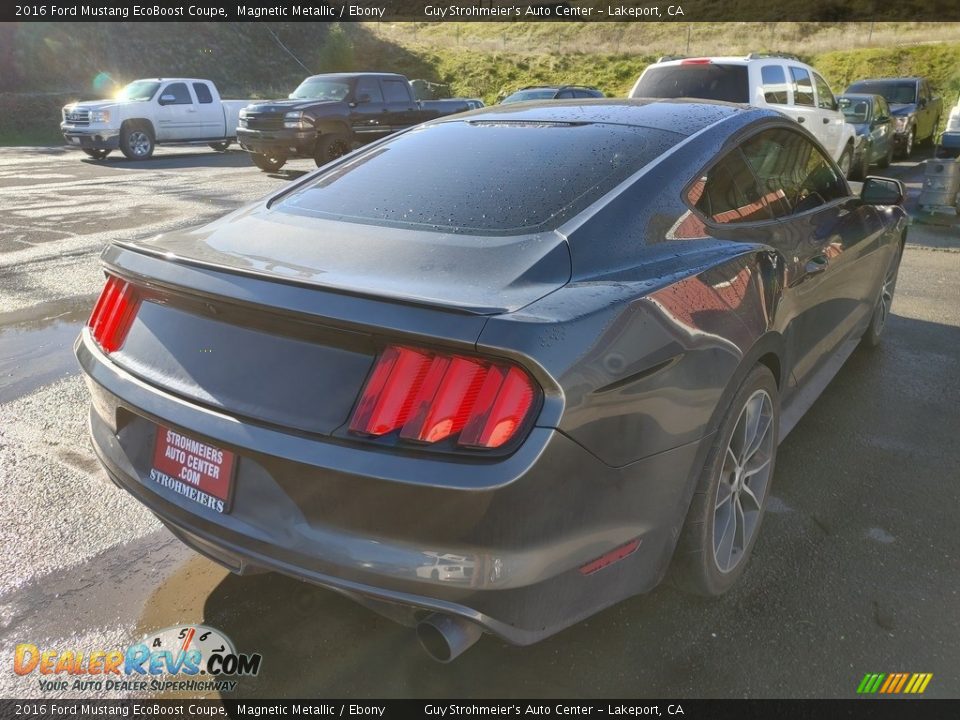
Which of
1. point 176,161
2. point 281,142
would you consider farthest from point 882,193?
point 176,161

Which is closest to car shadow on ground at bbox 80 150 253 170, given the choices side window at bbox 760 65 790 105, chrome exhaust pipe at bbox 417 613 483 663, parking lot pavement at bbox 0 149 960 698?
side window at bbox 760 65 790 105

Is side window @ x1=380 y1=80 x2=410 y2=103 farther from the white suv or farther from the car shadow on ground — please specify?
the white suv

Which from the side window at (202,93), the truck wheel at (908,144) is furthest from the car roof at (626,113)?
the side window at (202,93)

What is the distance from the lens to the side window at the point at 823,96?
39.1 ft

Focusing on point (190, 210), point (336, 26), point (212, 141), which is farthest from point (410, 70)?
point (190, 210)

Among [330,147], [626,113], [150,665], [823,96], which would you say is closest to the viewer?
[150,665]

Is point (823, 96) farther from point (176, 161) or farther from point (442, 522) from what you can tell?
point (176, 161)

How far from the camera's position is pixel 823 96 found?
12.1m

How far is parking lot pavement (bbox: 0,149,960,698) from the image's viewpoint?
2.41 metres

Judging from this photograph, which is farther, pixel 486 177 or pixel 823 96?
pixel 823 96

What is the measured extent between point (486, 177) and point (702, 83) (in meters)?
8.48

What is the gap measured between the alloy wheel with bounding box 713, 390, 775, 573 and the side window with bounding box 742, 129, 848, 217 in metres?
0.93

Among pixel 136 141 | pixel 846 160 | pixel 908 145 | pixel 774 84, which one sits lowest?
pixel 908 145

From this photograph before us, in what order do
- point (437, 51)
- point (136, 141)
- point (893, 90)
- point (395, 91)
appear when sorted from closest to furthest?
point (395, 91)
point (893, 90)
point (136, 141)
point (437, 51)
